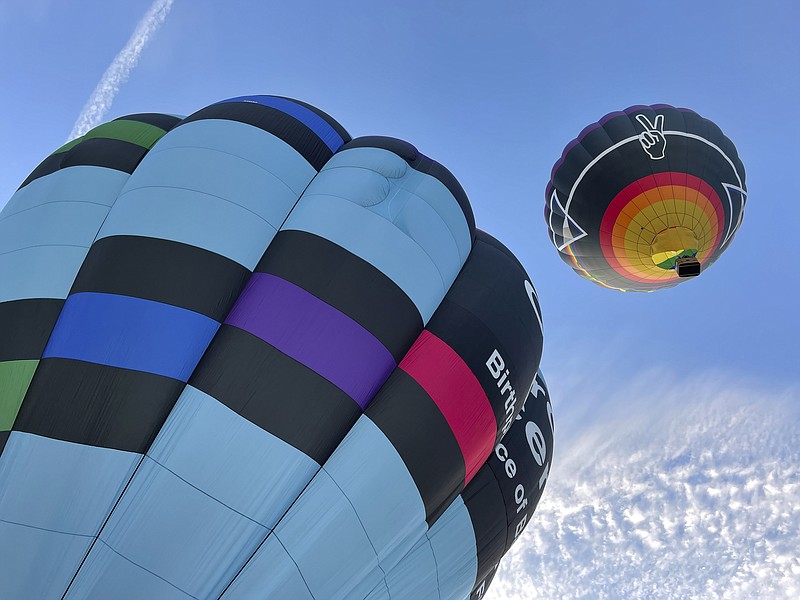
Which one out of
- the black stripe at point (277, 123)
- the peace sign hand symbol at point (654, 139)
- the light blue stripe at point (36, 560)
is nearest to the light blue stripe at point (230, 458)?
the light blue stripe at point (36, 560)

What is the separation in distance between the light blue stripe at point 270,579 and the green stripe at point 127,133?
3.62 m

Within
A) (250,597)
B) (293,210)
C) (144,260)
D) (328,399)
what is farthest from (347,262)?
(250,597)

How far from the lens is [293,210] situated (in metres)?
4.41

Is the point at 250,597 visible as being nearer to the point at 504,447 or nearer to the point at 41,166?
the point at 504,447

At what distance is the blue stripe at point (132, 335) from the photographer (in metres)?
3.46

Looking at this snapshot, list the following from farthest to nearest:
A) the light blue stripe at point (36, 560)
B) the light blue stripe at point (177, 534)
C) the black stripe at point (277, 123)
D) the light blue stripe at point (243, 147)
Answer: the black stripe at point (277, 123)
the light blue stripe at point (243, 147)
the light blue stripe at point (177, 534)
the light blue stripe at point (36, 560)

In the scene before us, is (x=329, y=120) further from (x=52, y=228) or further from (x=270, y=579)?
(x=270, y=579)

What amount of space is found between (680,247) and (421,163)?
19.4ft

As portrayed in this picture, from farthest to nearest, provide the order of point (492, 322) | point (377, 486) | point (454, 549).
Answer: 1. point (492, 322)
2. point (454, 549)
3. point (377, 486)

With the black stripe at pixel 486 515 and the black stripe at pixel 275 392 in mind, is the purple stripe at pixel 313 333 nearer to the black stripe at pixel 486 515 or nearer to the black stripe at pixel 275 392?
the black stripe at pixel 275 392

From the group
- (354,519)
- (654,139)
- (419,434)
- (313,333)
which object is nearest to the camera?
(354,519)

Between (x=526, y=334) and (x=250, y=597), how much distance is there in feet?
9.37

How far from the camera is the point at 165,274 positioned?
12.2 feet

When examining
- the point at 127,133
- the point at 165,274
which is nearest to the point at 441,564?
the point at 165,274
